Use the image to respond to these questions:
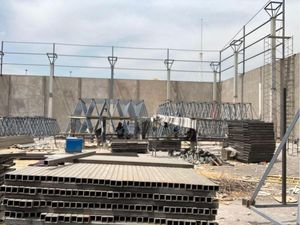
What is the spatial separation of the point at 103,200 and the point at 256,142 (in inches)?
616

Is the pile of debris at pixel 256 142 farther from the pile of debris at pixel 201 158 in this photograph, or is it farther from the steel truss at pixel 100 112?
the steel truss at pixel 100 112

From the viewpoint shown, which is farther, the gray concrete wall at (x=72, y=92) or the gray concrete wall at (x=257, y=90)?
the gray concrete wall at (x=72, y=92)

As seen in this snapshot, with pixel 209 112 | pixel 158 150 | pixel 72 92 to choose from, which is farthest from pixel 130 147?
pixel 72 92

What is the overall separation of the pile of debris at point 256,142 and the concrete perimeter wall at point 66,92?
24227 millimetres

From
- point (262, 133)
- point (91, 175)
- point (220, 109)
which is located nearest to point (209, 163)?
point (262, 133)

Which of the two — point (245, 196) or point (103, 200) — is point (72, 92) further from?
point (103, 200)

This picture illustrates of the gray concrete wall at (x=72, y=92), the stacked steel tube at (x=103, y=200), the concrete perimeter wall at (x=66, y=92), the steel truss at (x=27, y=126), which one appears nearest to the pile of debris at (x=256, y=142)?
the stacked steel tube at (x=103, y=200)

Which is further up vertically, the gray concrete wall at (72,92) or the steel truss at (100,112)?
the gray concrete wall at (72,92)

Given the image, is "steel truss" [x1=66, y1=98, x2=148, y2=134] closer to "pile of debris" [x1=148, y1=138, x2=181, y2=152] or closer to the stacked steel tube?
"pile of debris" [x1=148, y1=138, x2=181, y2=152]

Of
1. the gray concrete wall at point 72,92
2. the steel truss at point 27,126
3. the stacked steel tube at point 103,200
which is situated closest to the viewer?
the stacked steel tube at point 103,200

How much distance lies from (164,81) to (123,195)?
39862mm

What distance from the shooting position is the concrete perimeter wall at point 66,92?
43.5 metres

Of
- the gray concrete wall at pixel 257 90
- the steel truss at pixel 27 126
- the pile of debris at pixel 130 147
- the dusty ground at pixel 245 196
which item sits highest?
the gray concrete wall at pixel 257 90

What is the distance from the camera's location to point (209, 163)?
18812 millimetres
